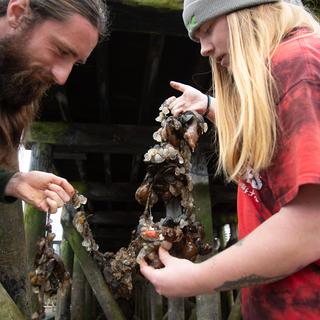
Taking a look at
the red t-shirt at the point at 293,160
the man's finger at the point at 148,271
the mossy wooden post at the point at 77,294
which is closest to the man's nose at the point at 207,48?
the red t-shirt at the point at 293,160

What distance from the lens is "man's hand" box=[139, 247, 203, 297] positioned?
1.23 metres

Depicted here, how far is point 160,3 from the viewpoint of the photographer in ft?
9.43

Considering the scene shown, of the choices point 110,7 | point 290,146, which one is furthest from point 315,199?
point 110,7

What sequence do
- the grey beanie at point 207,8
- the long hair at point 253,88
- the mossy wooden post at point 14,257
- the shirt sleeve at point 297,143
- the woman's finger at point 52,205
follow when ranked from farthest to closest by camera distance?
the mossy wooden post at point 14,257, the woman's finger at point 52,205, the grey beanie at point 207,8, the long hair at point 253,88, the shirt sleeve at point 297,143

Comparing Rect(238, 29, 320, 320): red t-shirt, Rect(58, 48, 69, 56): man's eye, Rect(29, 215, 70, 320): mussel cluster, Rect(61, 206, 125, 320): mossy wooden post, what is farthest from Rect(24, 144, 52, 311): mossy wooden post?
Rect(238, 29, 320, 320): red t-shirt

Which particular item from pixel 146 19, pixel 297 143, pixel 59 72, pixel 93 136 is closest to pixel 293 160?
pixel 297 143

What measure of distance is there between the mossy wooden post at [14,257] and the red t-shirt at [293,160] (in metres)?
1.57

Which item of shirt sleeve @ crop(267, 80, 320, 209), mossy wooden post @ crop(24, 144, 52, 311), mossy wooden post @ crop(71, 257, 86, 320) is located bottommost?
mossy wooden post @ crop(71, 257, 86, 320)

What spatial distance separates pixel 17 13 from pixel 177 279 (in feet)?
4.88

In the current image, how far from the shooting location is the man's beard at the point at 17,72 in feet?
6.93

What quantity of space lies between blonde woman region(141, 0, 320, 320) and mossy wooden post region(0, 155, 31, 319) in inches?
54.2

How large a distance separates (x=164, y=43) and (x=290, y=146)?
2.84 meters

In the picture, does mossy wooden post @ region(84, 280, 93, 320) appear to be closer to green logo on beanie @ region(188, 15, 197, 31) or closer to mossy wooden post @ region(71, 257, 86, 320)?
mossy wooden post @ region(71, 257, 86, 320)

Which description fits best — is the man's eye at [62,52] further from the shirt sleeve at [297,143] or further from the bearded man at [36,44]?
the shirt sleeve at [297,143]
